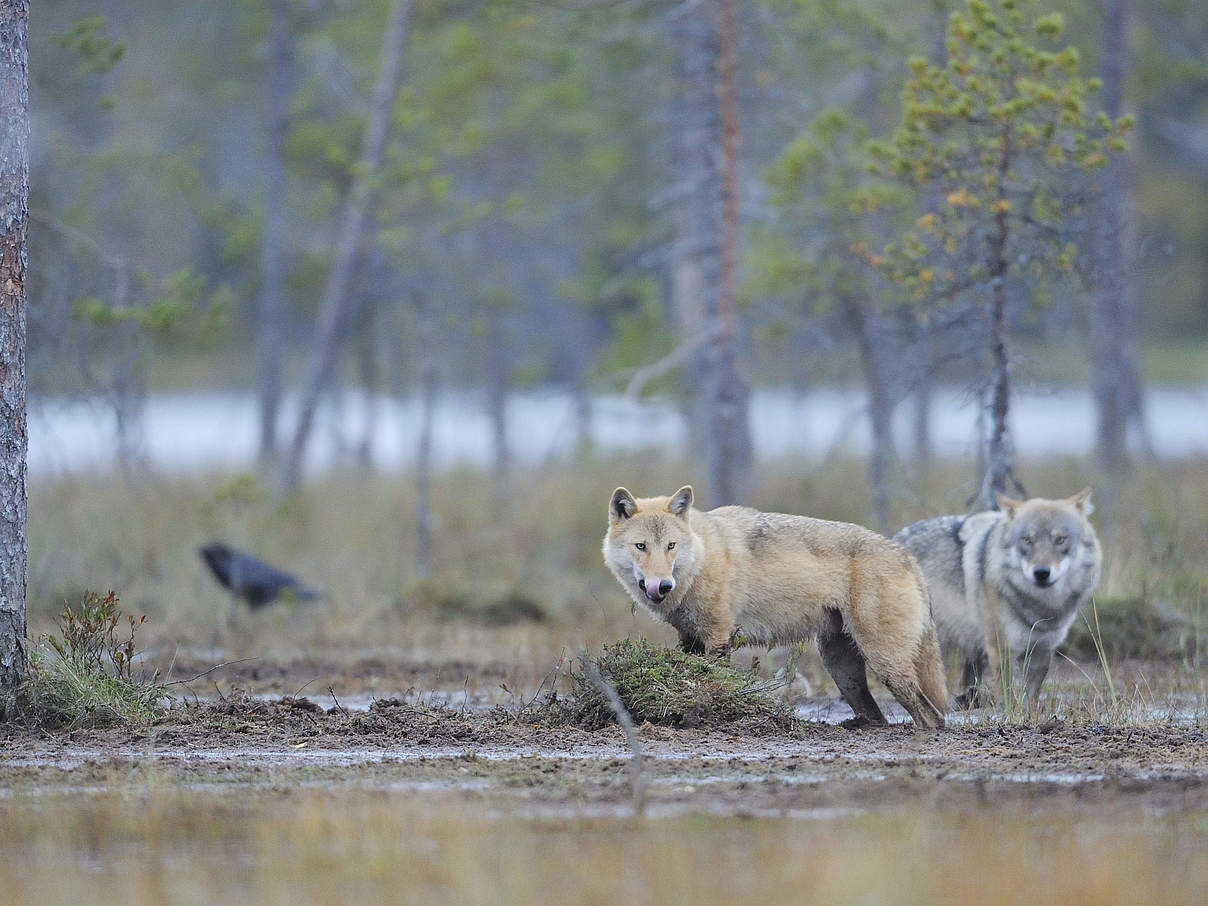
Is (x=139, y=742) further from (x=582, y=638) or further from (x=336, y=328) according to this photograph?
(x=336, y=328)

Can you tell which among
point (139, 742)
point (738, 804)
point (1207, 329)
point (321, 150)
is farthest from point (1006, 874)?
point (1207, 329)

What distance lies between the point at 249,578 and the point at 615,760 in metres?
7.75

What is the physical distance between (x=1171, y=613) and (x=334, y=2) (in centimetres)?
1888

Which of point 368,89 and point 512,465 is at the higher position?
point 368,89

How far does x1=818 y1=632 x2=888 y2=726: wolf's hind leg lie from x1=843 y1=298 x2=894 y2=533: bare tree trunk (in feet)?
13.8

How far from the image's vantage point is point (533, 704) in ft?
28.1

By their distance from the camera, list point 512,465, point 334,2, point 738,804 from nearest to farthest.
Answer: point 738,804 < point 512,465 < point 334,2

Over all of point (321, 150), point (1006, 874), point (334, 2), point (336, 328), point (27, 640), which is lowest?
point (1006, 874)

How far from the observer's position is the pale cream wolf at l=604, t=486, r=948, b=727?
848cm

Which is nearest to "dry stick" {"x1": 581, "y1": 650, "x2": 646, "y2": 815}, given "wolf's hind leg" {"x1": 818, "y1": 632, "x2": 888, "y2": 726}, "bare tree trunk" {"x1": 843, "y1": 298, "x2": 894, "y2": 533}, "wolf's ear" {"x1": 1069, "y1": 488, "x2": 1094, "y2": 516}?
"wolf's hind leg" {"x1": 818, "y1": 632, "x2": 888, "y2": 726}

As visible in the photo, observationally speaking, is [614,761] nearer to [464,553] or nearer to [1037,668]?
[1037,668]

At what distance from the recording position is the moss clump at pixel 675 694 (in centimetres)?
805

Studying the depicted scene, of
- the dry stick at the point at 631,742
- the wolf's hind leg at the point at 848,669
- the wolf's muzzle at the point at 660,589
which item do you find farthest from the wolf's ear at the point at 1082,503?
the dry stick at the point at 631,742

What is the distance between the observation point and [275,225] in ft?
78.3
